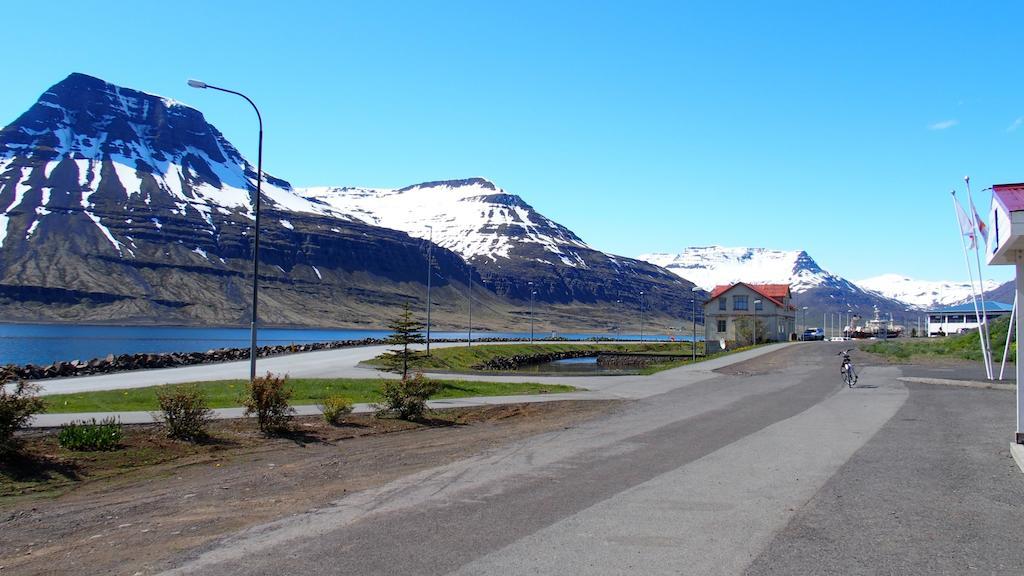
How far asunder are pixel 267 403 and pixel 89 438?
3754 millimetres

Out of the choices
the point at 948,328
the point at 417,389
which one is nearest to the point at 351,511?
the point at 417,389

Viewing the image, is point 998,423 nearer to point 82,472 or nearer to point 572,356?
point 82,472

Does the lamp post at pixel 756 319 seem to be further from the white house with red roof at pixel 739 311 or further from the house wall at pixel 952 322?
the house wall at pixel 952 322

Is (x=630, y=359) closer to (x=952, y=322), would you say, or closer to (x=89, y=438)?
(x=89, y=438)

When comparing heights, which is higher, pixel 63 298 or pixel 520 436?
pixel 63 298

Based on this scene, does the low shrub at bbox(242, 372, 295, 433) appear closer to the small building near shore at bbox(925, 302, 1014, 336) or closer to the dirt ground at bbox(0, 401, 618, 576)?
the dirt ground at bbox(0, 401, 618, 576)

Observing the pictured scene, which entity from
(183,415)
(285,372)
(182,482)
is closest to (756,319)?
(285,372)

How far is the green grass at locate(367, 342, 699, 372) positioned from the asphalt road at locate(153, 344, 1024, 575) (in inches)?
1027

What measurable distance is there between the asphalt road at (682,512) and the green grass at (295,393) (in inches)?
373

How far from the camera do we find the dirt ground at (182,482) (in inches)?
328

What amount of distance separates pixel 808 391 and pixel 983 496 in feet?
64.0

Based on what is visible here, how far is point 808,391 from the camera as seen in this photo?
29359mm

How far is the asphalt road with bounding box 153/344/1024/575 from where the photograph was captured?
24.6ft

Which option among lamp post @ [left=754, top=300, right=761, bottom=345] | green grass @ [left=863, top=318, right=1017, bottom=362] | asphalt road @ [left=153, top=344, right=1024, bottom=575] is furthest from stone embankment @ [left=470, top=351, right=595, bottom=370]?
asphalt road @ [left=153, top=344, right=1024, bottom=575]
